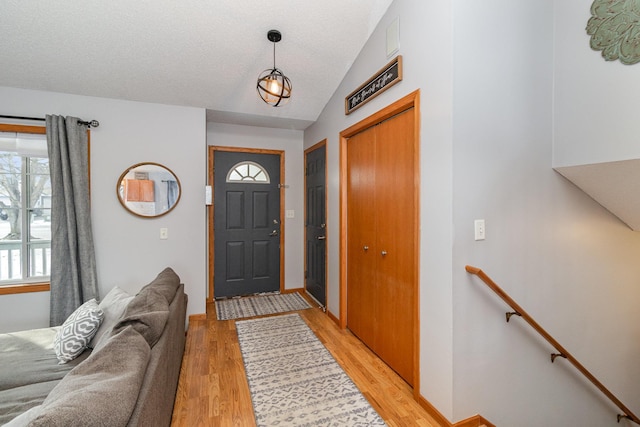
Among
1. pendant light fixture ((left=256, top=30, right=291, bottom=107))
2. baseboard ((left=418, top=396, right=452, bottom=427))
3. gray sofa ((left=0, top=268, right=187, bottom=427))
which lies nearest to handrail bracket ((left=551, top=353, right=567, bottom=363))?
baseboard ((left=418, top=396, right=452, bottom=427))

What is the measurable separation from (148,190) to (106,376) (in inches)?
96.9

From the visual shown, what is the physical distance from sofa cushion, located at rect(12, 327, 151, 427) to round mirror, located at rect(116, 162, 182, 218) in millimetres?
2068

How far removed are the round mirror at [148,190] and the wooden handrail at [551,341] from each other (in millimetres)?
2972

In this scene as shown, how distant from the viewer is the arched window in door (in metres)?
4.10

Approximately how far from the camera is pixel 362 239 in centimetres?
279

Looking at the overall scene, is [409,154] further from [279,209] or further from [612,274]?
[279,209]

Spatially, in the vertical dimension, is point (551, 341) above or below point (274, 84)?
below

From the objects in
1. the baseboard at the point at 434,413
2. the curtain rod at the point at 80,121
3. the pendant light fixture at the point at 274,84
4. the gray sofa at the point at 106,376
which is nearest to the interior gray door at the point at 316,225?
the pendant light fixture at the point at 274,84

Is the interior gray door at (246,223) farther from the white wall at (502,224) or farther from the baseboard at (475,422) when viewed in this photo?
the baseboard at (475,422)

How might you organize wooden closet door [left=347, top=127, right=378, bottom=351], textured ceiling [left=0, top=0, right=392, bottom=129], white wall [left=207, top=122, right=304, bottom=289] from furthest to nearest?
white wall [left=207, top=122, right=304, bottom=289] → wooden closet door [left=347, top=127, right=378, bottom=351] → textured ceiling [left=0, top=0, right=392, bottom=129]

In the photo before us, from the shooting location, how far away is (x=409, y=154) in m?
2.12

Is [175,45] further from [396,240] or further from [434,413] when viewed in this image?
[434,413]

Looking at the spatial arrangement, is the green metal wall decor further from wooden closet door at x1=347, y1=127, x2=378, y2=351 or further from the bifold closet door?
wooden closet door at x1=347, y1=127, x2=378, y2=351

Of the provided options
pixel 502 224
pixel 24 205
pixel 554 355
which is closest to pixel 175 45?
pixel 24 205
